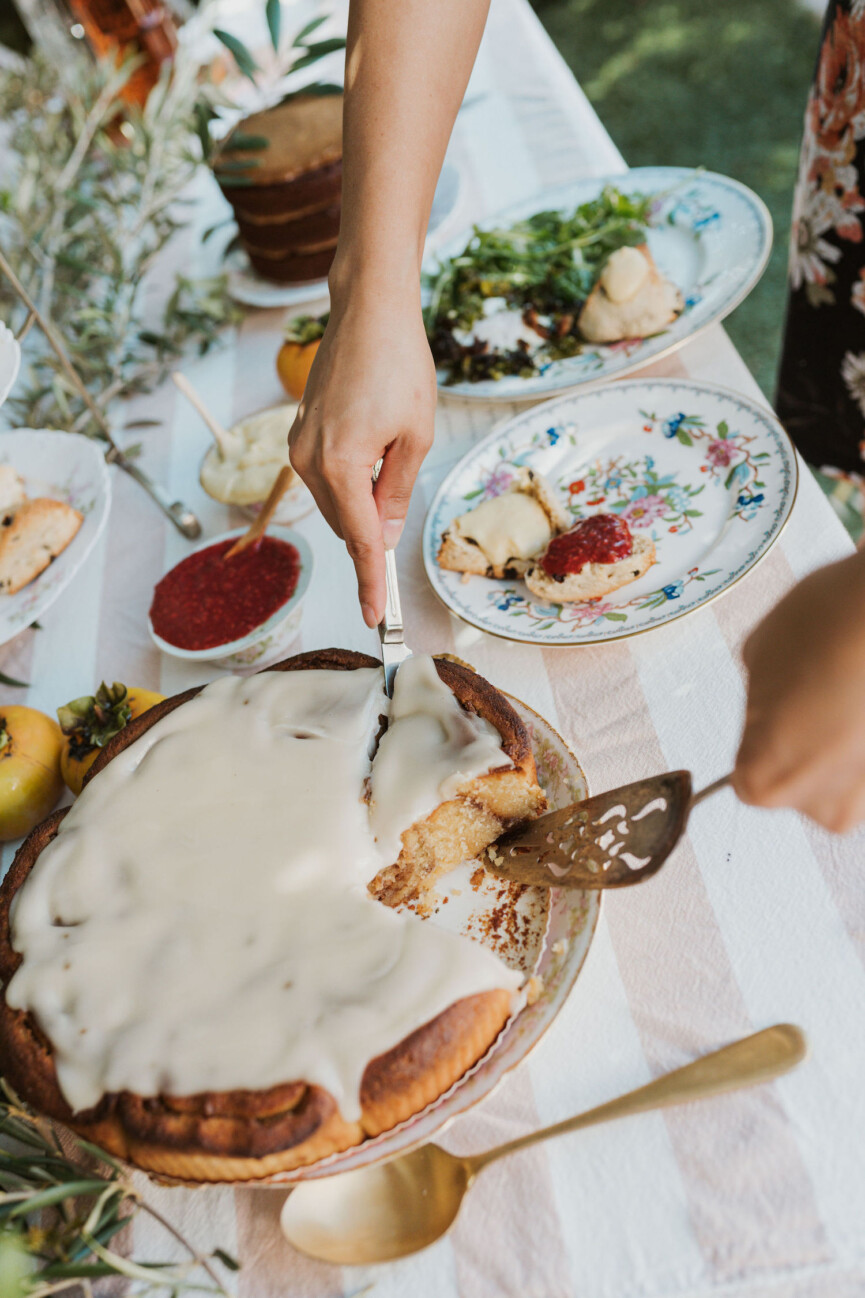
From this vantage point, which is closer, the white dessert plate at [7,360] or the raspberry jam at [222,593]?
the white dessert plate at [7,360]

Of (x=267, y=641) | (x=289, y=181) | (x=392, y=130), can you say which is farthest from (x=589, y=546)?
(x=289, y=181)

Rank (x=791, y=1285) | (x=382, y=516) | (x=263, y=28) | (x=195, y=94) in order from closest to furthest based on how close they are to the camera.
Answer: (x=791, y=1285)
(x=382, y=516)
(x=195, y=94)
(x=263, y=28)

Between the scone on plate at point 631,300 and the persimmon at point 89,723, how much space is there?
1.15 meters

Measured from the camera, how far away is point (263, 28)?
3.27 m

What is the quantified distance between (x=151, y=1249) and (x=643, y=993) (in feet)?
1.92

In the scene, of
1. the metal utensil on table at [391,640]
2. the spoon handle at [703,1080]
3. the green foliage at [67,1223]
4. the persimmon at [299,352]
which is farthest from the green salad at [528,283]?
the green foliage at [67,1223]

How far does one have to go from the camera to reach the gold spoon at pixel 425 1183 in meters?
0.86

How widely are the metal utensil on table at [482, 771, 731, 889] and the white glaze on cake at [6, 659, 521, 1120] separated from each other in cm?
10

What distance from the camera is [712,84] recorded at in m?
5.35

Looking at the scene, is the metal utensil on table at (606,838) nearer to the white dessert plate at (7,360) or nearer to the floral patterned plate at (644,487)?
the floral patterned plate at (644,487)

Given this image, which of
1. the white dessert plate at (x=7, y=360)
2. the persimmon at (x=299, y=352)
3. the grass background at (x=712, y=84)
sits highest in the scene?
the white dessert plate at (x=7, y=360)

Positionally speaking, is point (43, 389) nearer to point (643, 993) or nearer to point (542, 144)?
point (542, 144)

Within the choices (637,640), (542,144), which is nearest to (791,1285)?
(637,640)

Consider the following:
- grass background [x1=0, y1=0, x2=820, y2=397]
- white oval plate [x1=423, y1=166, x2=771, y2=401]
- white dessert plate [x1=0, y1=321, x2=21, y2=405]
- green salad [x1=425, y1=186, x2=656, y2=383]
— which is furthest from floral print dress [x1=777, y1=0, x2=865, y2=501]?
grass background [x1=0, y1=0, x2=820, y2=397]
